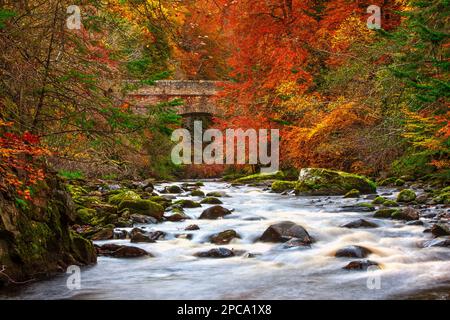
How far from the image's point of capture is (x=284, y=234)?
8156mm

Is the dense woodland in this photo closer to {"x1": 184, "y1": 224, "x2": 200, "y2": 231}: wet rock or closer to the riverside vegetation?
the riverside vegetation

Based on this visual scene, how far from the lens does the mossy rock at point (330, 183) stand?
14.1 m

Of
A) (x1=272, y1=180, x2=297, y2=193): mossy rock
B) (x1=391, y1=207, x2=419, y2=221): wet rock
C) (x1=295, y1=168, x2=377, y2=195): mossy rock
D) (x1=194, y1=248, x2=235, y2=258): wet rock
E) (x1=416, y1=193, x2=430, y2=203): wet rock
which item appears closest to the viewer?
(x1=194, y1=248, x2=235, y2=258): wet rock

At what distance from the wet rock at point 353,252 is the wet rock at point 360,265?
1.92 ft

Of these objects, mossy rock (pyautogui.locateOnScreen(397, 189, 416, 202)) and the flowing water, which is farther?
mossy rock (pyautogui.locateOnScreen(397, 189, 416, 202))

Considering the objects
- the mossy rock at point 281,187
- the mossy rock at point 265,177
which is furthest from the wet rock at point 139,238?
the mossy rock at point 265,177

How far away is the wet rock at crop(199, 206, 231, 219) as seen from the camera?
34.3ft

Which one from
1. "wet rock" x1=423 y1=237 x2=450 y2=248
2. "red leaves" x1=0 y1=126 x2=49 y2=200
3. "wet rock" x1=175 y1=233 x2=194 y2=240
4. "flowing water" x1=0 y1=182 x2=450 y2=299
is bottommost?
"flowing water" x1=0 y1=182 x2=450 y2=299

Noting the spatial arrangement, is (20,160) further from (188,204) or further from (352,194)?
(352,194)

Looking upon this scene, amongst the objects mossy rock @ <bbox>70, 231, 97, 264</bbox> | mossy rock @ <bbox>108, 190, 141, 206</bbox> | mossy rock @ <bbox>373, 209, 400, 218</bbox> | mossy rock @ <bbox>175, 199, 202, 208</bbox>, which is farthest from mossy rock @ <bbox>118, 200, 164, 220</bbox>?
mossy rock @ <bbox>373, 209, 400, 218</bbox>

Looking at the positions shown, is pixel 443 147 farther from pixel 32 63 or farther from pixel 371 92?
pixel 32 63

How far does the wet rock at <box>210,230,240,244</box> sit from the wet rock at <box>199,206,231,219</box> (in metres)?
1.93

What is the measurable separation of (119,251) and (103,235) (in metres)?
0.96

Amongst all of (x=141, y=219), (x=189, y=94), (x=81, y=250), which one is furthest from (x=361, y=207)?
(x=189, y=94)
